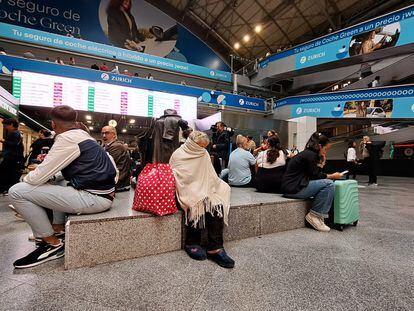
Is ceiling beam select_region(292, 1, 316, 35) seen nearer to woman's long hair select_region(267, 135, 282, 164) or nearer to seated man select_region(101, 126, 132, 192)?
woman's long hair select_region(267, 135, 282, 164)

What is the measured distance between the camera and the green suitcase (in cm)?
278

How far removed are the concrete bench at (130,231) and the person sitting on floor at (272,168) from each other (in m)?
0.71

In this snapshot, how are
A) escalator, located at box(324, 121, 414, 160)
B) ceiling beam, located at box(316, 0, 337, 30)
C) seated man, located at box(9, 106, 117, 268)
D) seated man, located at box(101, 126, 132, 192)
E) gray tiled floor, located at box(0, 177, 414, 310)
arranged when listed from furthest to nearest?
Result: ceiling beam, located at box(316, 0, 337, 30), escalator, located at box(324, 121, 414, 160), seated man, located at box(101, 126, 132, 192), seated man, located at box(9, 106, 117, 268), gray tiled floor, located at box(0, 177, 414, 310)

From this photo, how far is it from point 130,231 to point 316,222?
86.6 inches

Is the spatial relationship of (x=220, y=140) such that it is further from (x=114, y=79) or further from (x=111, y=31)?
(x=111, y=31)

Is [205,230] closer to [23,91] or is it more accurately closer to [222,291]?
[222,291]

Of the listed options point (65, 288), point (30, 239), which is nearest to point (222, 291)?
point (65, 288)

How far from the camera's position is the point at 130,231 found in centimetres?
186

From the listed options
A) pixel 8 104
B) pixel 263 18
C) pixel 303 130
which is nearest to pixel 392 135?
pixel 303 130

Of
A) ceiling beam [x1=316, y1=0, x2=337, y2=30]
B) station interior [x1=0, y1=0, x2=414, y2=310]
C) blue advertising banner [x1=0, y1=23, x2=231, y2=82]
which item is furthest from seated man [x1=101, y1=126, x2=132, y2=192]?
ceiling beam [x1=316, y1=0, x2=337, y2=30]

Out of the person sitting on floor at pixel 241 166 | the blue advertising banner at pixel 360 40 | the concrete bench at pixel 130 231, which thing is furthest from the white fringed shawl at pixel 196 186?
the blue advertising banner at pixel 360 40

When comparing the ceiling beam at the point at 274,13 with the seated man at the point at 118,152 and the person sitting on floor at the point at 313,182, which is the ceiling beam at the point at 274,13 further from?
the seated man at the point at 118,152

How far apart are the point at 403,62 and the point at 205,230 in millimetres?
10569

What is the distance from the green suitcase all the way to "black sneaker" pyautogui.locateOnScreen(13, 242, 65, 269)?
296 cm
